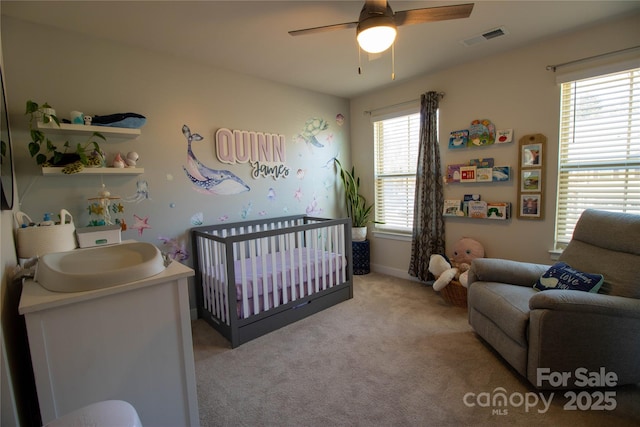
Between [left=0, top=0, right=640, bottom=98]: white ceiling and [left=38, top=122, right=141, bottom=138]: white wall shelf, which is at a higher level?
[left=0, top=0, right=640, bottom=98]: white ceiling

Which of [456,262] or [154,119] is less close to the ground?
[154,119]

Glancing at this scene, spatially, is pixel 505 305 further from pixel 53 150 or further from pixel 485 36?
pixel 53 150

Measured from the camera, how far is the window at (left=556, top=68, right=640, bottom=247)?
7.11 ft

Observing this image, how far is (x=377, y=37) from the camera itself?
1.55 meters

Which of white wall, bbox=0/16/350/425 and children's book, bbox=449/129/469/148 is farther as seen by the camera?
children's book, bbox=449/129/469/148

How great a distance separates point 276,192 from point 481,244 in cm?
222

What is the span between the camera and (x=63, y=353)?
105 cm

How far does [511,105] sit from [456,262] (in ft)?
5.17

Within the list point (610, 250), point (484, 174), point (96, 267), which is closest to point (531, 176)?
point (484, 174)

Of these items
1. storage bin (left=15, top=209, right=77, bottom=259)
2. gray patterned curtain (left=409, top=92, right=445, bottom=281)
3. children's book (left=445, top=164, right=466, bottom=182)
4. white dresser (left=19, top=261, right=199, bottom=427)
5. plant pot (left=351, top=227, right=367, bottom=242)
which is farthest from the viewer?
plant pot (left=351, top=227, right=367, bottom=242)

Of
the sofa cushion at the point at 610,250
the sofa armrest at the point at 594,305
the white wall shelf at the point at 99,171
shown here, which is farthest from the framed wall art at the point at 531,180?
the white wall shelf at the point at 99,171

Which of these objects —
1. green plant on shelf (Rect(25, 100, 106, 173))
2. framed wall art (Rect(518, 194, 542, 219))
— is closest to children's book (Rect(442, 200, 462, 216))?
framed wall art (Rect(518, 194, 542, 219))

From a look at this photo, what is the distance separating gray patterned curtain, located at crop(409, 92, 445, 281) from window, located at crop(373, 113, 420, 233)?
0.21 m

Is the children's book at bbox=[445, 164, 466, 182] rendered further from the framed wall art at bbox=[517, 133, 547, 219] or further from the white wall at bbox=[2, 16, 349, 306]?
the white wall at bbox=[2, 16, 349, 306]
